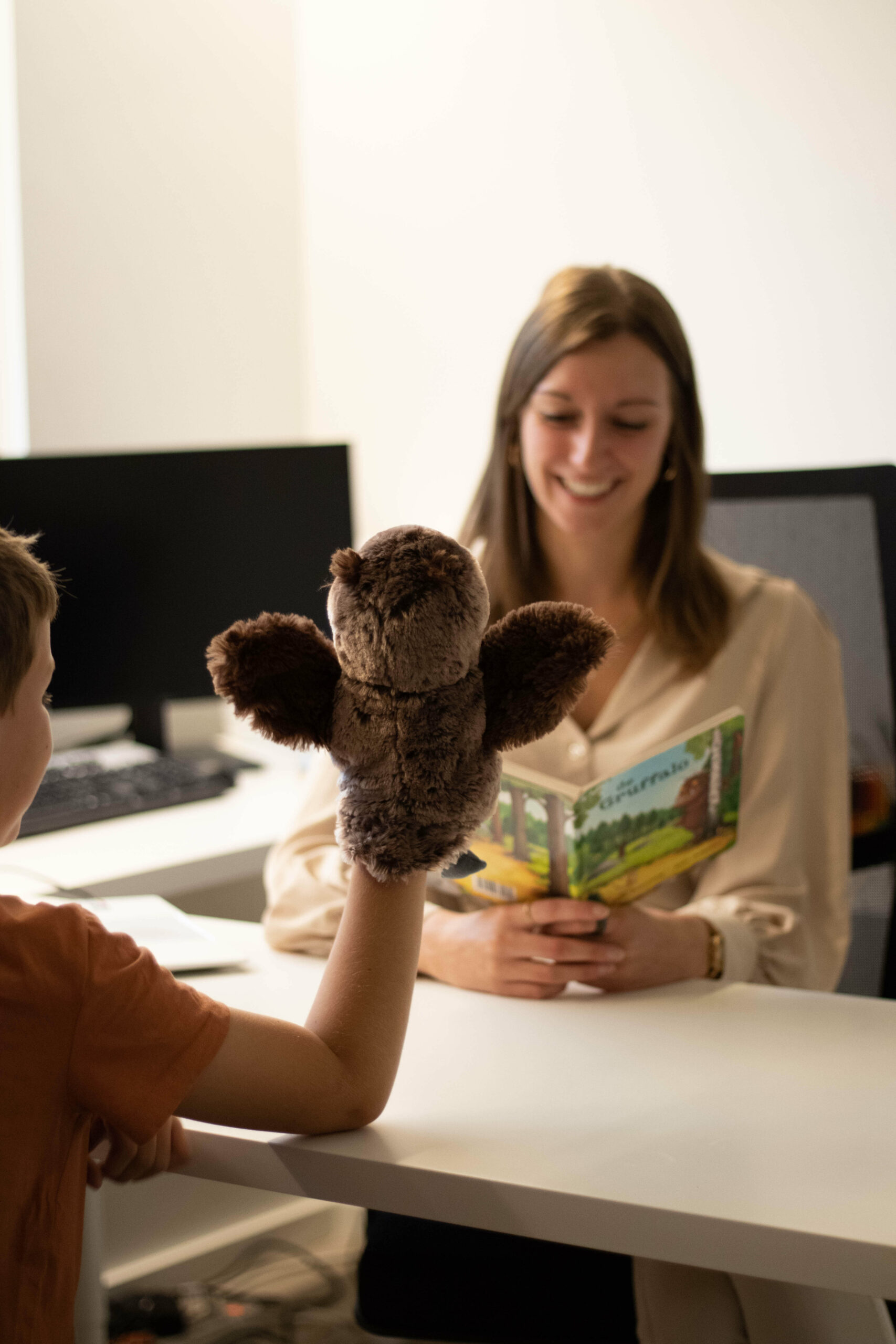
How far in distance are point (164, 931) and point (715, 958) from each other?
50cm

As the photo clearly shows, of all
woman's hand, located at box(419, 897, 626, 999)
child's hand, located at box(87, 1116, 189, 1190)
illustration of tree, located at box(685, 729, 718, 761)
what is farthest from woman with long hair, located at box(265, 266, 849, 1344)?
child's hand, located at box(87, 1116, 189, 1190)

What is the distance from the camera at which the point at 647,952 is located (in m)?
1.01

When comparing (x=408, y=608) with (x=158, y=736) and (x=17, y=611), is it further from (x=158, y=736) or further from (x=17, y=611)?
(x=158, y=736)

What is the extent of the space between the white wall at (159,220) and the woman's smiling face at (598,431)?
1.00m

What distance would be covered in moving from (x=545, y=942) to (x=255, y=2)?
202 cm

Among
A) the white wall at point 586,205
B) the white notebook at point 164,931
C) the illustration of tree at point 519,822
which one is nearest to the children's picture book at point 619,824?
the illustration of tree at point 519,822

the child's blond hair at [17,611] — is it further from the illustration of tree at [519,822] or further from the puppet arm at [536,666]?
the illustration of tree at [519,822]

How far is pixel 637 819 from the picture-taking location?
3.07 ft

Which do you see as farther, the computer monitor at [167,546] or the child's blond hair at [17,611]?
the computer monitor at [167,546]

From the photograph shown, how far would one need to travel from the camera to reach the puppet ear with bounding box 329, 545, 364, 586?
2.16 feet

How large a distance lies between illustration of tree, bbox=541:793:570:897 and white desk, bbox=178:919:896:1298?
97 millimetres

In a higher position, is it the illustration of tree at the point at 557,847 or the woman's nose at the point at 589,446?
the woman's nose at the point at 589,446

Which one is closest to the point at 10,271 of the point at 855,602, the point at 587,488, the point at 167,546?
the point at 167,546

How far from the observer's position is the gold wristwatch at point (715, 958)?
106 centimetres
